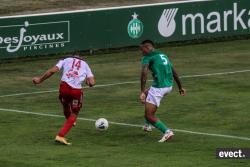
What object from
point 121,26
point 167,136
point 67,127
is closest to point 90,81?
point 67,127

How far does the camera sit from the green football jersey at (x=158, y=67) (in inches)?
749

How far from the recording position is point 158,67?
19.1m

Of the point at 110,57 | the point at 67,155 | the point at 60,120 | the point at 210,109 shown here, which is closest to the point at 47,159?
the point at 67,155

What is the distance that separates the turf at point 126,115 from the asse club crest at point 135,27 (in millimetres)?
881

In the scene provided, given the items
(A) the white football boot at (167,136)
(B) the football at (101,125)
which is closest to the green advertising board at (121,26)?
(B) the football at (101,125)

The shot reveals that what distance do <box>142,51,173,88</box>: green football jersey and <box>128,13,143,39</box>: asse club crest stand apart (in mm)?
16104

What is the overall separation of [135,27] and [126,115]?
13.1 metres

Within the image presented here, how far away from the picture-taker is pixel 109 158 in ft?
55.3

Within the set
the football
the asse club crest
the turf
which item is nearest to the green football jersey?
the turf

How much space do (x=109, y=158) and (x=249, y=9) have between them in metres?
22.2

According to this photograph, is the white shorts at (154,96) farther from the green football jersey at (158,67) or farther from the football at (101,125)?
the football at (101,125)

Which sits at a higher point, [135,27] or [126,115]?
[135,27]

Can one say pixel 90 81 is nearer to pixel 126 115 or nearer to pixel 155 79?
pixel 155 79

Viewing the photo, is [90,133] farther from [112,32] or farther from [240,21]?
[240,21]
